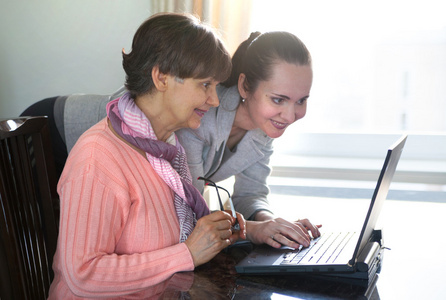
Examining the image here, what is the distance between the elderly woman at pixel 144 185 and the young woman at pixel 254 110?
275 mm

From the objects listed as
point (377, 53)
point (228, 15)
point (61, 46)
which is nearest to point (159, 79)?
point (228, 15)

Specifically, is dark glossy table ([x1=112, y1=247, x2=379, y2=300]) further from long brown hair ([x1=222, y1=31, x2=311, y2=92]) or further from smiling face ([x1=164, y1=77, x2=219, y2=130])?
long brown hair ([x1=222, y1=31, x2=311, y2=92])

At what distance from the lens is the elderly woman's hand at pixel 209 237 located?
997mm

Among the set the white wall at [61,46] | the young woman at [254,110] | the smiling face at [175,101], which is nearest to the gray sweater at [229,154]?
the young woman at [254,110]

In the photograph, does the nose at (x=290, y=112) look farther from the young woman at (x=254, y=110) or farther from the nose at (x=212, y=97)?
the nose at (x=212, y=97)

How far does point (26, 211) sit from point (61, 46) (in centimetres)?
177

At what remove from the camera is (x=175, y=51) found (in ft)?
3.48

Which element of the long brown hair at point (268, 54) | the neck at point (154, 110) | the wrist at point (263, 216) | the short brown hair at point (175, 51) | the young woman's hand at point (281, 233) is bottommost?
the wrist at point (263, 216)

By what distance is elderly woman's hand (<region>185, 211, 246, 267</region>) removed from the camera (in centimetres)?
100

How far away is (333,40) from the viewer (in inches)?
95.2

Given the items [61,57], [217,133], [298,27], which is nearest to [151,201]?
[217,133]

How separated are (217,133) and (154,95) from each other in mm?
373

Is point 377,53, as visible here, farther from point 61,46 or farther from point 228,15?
point 61,46

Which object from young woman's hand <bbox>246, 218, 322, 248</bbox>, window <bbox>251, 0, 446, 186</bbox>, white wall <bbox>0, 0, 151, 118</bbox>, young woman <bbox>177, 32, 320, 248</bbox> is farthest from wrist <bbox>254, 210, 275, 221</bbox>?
white wall <bbox>0, 0, 151, 118</bbox>
